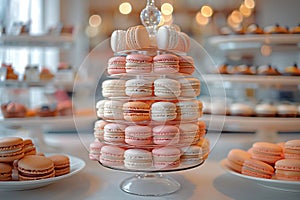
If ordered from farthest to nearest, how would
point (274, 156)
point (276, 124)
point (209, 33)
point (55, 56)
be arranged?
point (209, 33) < point (55, 56) < point (276, 124) < point (274, 156)

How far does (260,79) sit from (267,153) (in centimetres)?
53

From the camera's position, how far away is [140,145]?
84cm

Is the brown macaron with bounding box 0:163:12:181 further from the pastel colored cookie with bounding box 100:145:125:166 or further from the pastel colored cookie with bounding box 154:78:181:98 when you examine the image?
the pastel colored cookie with bounding box 154:78:181:98

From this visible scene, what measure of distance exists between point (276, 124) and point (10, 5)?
5.94 ft

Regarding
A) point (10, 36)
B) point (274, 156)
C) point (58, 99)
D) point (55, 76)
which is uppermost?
point (10, 36)

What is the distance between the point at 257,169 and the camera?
3.08ft

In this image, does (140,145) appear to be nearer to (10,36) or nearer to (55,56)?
(10,36)

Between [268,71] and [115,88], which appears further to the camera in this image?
[268,71]

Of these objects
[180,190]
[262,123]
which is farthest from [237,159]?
[262,123]

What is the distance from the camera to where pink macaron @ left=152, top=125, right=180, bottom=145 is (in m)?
0.84

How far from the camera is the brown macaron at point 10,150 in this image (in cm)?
90

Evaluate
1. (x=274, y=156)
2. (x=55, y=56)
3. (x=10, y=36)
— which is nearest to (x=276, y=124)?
(x=274, y=156)

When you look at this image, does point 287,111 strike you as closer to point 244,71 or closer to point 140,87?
point 244,71

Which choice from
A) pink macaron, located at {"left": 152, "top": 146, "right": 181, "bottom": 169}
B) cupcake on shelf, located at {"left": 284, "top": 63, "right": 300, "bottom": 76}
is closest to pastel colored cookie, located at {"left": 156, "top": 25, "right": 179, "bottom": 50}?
pink macaron, located at {"left": 152, "top": 146, "right": 181, "bottom": 169}
